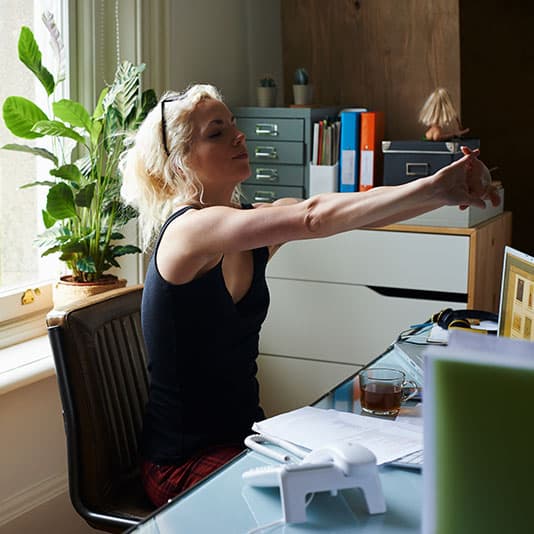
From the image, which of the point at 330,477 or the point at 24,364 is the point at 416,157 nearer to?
the point at 24,364

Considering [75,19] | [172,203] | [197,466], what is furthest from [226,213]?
[75,19]

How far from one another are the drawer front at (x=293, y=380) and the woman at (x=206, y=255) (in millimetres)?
1236

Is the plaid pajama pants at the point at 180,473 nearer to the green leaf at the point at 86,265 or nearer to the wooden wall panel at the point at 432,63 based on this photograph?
the green leaf at the point at 86,265

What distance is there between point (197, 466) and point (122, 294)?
391 mm

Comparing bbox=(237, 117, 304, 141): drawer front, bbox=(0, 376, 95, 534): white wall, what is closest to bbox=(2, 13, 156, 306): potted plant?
bbox=(0, 376, 95, 534): white wall

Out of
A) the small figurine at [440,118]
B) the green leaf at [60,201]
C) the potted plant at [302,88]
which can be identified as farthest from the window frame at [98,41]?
the small figurine at [440,118]

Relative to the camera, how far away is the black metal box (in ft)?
10.3

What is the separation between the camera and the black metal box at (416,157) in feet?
10.3

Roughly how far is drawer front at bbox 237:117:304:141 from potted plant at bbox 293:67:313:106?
15 centimetres

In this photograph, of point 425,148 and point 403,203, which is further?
point 425,148

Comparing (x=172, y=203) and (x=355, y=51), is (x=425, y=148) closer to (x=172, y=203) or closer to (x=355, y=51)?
→ (x=355, y=51)

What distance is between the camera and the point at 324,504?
1237 millimetres

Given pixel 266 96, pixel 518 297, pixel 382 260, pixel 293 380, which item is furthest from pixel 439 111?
pixel 518 297

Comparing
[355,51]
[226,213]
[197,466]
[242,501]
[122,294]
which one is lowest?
[197,466]
